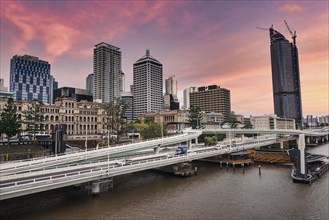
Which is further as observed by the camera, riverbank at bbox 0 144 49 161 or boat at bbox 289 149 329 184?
riverbank at bbox 0 144 49 161

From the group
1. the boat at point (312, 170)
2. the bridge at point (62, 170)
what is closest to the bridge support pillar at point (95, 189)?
the bridge at point (62, 170)

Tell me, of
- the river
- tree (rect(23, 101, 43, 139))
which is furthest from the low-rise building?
the river

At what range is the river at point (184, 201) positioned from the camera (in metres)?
36.2

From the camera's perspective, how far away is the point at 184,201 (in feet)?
140

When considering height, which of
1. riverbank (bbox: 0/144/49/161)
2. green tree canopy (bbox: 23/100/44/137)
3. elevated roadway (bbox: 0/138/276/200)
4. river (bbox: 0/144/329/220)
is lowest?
river (bbox: 0/144/329/220)

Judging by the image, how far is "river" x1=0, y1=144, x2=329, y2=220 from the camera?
1426 inches

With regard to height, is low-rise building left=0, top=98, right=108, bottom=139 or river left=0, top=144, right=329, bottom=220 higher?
low-rise building left=0, top=98, right=108, bottom=139

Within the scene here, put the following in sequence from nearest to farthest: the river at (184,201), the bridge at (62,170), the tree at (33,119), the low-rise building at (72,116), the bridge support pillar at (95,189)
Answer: the bridge at (62,170) < the river at (184,201) < the bridge support pillar at (95,189) < the tree at (33,119) < the low-rise building at (72,116)

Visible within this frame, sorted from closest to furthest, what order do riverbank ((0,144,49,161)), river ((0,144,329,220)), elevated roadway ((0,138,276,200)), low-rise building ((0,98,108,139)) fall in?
elevated roadway ((0,138,276,200)) → river ((0,144,329,220)) → riverbank ((0,144,49,161)) → low-rise building ((0,98,108,139))

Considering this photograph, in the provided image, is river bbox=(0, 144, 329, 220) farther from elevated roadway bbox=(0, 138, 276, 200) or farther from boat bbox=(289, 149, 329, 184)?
elevated roadway bbox=(0, 138, 276, 200)

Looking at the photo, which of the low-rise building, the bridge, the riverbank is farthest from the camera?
the low-rise building

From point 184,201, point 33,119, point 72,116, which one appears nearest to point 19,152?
point 33,119

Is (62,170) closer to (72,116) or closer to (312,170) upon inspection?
(312,170)

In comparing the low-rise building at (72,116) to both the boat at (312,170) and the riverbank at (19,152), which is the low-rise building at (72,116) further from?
the boat at (312,170)
